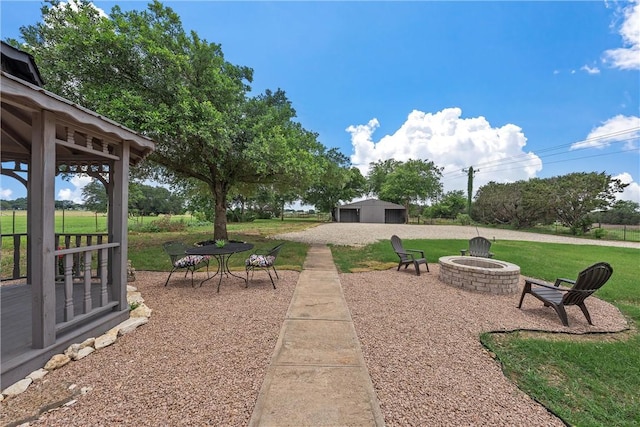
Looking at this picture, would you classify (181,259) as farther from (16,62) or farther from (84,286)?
(16,62)

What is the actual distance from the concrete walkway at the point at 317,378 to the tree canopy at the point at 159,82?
6.77 meters

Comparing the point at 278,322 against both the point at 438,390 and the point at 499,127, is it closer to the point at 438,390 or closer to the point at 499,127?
the point at 438,390

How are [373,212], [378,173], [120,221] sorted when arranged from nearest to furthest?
[120,221], [373,212], [378,173]

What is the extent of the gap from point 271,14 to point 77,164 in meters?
9.27

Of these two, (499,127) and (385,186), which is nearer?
(499,127)

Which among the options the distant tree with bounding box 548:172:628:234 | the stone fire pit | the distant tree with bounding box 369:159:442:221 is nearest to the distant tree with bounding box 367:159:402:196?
the distant tree with bounding box 369:159:442:221

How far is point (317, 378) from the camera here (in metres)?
2.40

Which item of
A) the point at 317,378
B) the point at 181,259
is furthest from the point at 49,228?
the point at 181,259

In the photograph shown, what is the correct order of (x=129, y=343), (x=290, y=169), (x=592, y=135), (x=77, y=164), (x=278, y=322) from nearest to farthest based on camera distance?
(x=129, y=343), (x=278, y=322), (x=77, y=164), (x=290, y=169), (x=592, y=135)

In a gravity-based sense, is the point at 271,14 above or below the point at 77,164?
above

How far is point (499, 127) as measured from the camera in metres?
22.4

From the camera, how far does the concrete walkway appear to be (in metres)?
1.94

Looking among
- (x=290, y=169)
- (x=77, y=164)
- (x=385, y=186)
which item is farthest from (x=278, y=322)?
(x=385, y=186)

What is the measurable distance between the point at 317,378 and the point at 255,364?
679mm
